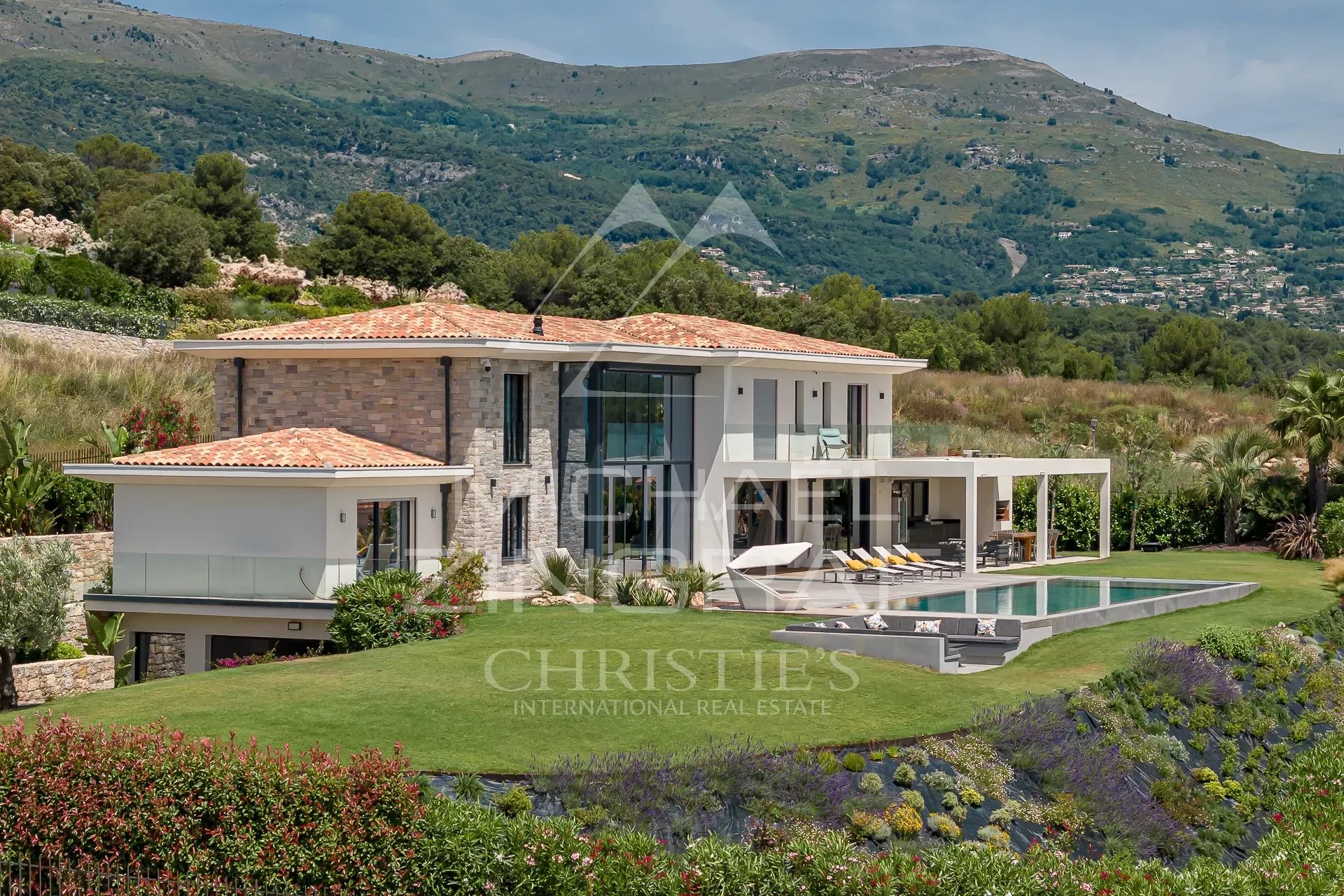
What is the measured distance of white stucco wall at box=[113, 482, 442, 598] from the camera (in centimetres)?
2484

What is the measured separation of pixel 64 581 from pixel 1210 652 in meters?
18.7

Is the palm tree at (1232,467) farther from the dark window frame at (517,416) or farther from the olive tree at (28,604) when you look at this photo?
the olive tree at (28,604)

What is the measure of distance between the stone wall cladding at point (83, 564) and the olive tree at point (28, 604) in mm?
4264

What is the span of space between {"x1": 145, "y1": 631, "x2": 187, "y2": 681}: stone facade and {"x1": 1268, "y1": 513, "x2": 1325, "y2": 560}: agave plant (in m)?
28.1

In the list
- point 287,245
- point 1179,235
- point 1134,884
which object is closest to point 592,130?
point 1179,235

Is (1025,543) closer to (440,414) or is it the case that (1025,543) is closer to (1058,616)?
A: (1058,616)

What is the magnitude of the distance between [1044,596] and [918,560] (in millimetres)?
5703

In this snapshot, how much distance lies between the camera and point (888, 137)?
18012 centimetres

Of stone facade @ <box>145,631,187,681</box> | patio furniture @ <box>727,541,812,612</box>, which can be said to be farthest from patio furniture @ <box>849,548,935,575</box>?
stone facade @ <box>145,631,187,681</box>

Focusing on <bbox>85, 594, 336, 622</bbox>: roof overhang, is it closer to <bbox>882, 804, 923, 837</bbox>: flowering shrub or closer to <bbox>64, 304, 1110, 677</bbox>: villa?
<bbox>64, 304, 1110, 677</bbox>: villa

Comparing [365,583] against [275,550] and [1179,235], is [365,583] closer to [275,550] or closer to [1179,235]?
[275,550]

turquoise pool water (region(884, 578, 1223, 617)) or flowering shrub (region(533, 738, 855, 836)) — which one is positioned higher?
turquoise pool water (region(884, 578, 1223, 617))

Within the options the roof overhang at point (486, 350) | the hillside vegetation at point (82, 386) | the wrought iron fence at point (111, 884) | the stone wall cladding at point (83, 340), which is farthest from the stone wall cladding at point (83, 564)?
the stone wall cladding at point (83, 340)

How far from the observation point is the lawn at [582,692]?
56.7ft
